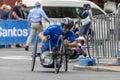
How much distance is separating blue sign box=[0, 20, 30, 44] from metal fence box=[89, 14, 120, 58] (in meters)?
9.81

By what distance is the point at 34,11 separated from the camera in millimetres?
24219

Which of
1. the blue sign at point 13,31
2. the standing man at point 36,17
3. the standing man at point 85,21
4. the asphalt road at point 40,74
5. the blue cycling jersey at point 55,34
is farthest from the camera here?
the blue sign at point 13,31

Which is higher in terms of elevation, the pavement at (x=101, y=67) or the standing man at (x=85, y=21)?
the standing man at (x=85, y=21)

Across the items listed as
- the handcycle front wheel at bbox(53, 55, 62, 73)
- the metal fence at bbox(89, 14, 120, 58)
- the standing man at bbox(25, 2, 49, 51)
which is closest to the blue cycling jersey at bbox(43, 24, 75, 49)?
the handcycle front wheel at bbox(53, 55, 62, 73)

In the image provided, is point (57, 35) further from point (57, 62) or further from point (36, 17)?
point (36, 17)

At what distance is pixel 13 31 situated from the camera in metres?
27.2

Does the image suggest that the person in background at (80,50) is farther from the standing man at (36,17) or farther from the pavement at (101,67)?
the standing man at (36,17)

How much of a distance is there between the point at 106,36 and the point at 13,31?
10645 millimetres

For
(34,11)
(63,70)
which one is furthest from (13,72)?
(34,11)

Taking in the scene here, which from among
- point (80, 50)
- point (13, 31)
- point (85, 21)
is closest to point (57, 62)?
point (80, 50)

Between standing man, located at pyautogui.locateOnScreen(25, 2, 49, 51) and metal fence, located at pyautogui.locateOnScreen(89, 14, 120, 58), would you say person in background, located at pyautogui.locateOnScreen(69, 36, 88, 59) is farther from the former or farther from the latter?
standing man, located at pyautogui.locateOnScreen(25, 2, 49, 51)

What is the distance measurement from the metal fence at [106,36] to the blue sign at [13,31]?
32.2 feet

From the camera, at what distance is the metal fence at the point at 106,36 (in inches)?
668

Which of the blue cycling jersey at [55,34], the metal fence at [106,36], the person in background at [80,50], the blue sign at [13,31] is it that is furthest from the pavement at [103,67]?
the blue sign at [13,31]
